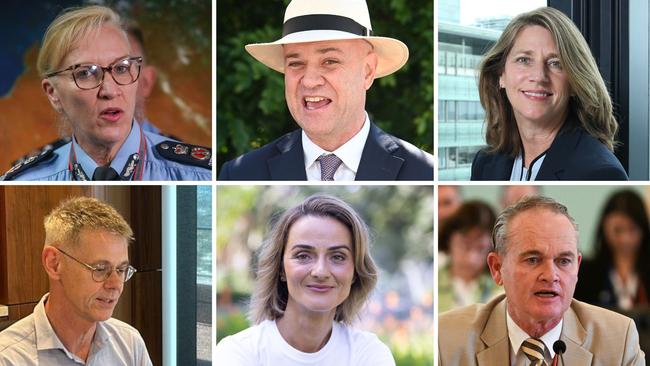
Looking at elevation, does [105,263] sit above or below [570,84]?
below

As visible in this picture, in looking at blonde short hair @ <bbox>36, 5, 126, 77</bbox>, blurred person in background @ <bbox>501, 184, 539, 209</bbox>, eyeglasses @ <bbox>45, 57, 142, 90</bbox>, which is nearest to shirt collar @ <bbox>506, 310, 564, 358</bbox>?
blurred person in background @ <bbox>501, 184, 539, 209</bbox>

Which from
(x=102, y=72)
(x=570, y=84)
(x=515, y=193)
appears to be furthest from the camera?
(x=102, y=72)

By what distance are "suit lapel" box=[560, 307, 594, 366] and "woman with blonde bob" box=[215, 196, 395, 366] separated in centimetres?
61

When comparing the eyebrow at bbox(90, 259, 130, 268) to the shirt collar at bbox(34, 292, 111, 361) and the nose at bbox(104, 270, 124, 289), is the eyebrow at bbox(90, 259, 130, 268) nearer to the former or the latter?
the nose at bbox(104, 270, 124, 289)

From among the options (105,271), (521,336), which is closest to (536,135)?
(521,336)

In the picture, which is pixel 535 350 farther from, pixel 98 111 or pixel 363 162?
pixel 98 111

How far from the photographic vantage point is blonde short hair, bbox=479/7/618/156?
2869 millimetres

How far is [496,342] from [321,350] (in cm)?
61

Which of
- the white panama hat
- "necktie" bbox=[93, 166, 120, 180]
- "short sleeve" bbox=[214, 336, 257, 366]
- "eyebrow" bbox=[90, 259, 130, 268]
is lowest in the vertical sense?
"short sleeve" bbox=[214, 336, 257, 366]

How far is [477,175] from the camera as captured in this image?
3.00m

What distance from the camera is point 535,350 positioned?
9.77 ft

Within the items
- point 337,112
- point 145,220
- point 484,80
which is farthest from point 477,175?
point 145,220

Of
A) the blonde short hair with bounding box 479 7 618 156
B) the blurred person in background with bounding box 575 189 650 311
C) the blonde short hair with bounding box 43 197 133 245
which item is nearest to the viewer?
the blonde short hair with bounding box 479 7 618 156

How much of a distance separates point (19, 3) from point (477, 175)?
1.77 m
